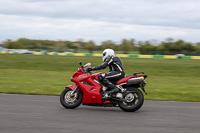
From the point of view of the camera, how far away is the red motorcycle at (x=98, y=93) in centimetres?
802

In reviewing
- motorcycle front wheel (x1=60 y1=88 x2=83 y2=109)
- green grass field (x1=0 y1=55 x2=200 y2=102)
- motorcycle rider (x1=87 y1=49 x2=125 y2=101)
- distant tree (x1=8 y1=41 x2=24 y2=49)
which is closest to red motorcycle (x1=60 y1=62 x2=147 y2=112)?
motorcycle front wheel (x1=60 y1=88 x2=83 y2=109)

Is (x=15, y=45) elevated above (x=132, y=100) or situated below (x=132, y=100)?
above

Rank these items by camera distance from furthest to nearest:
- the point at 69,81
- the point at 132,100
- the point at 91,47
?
the point at 91,47 → the point at 69,81 → the point at 132,100

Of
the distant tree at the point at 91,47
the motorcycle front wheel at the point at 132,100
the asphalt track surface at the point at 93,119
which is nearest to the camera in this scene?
the asphalt track surface at the point at 93,119

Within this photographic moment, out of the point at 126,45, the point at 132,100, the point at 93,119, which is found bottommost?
the point at 93,119

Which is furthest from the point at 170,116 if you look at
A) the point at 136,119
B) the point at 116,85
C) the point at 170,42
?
the point at 170,42

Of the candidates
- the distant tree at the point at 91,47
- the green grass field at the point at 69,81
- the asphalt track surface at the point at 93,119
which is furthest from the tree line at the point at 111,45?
the asphalt track surface at the point at 93,119

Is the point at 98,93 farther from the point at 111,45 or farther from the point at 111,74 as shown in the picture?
the point at 111,45

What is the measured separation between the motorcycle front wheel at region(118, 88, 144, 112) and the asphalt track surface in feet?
0.56

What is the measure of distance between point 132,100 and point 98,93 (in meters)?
0.94

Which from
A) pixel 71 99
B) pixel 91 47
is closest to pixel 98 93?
pixel 71 99

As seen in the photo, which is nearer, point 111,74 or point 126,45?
point 111,74

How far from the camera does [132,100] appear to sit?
805 centimetres

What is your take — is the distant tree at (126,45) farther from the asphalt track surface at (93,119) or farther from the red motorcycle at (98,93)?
the red motorcycle at (98,93)
